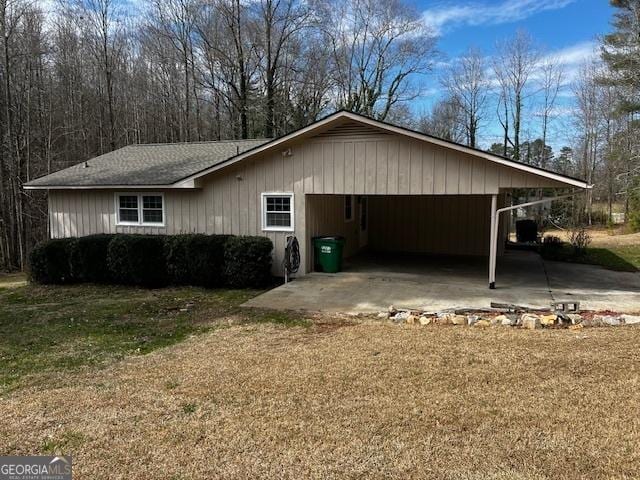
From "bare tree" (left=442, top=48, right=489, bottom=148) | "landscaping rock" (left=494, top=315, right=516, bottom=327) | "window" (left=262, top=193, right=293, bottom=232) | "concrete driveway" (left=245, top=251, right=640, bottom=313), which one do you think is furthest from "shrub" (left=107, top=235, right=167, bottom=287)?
"bare tree" (left=442, top=48, right=489, bottom=148)

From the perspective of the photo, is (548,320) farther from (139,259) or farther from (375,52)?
(375,52)

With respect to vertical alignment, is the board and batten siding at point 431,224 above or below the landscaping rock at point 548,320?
above

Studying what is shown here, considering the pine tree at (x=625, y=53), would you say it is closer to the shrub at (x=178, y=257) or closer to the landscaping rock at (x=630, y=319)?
the landscaping rock at (x=630, y=319)

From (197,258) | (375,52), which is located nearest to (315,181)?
(197,258)

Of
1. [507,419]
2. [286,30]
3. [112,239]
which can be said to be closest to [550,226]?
[286,30]

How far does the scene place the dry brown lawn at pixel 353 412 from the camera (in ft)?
10.3

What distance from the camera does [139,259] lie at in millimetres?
10477

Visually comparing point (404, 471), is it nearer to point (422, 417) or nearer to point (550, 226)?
point (422, 417)

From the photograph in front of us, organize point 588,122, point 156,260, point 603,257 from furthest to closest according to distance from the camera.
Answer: point 588,122 < point 603,257 < point 156,260

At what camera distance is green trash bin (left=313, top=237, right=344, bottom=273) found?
10859 mm

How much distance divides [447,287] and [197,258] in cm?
550

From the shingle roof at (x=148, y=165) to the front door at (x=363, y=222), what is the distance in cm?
382

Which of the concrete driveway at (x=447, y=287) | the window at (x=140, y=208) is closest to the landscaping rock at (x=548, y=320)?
the concrete driveway at (x=447, y=287)

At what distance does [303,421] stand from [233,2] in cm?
2586
